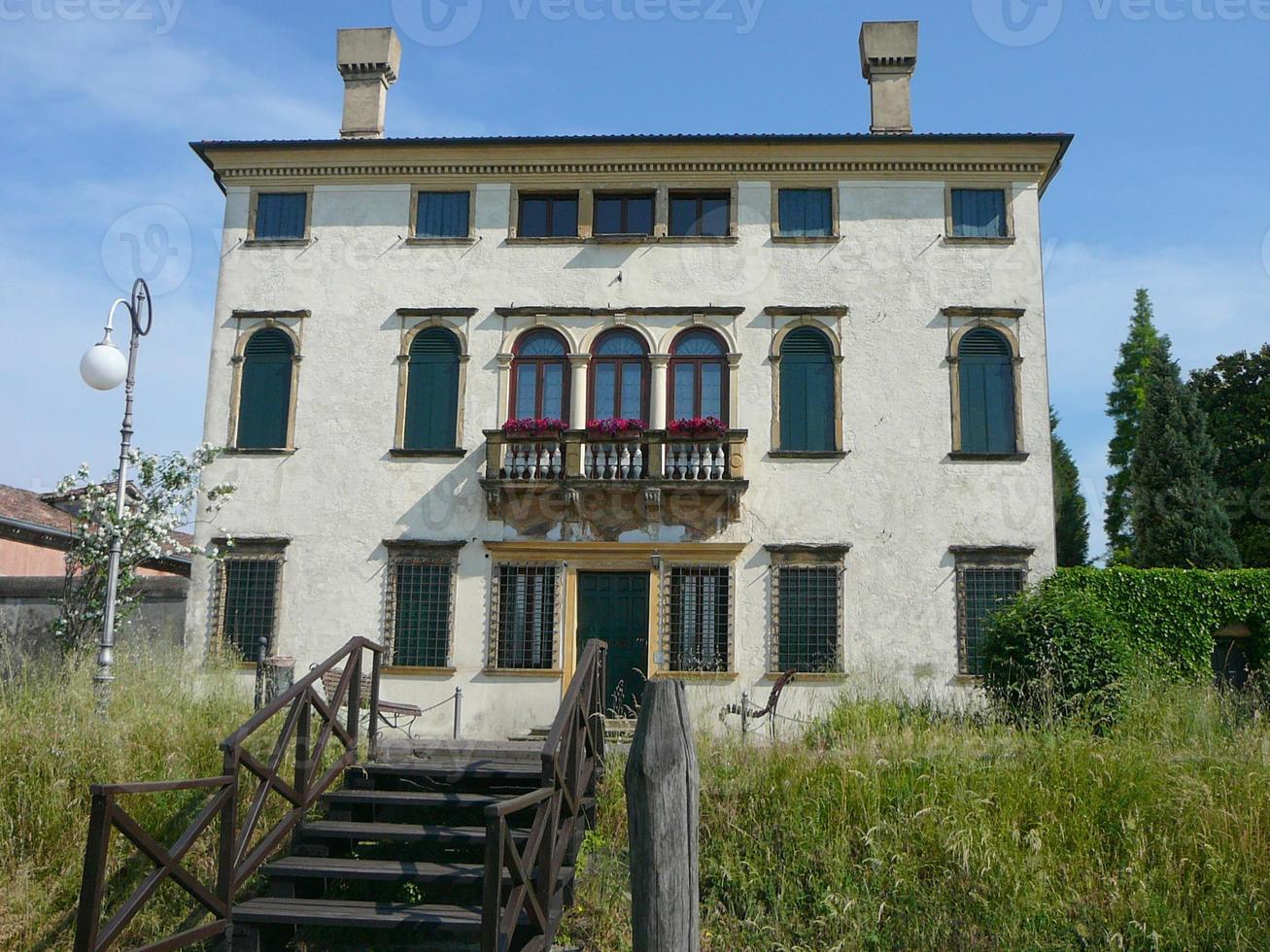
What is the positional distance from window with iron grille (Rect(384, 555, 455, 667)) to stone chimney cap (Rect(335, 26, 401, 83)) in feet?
31.2

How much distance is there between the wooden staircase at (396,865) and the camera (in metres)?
7.50

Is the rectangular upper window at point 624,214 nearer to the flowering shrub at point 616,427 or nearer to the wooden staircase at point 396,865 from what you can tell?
the flowering shrub at point 616,427

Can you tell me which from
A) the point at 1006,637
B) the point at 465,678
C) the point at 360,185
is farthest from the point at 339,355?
the point at 1006,637

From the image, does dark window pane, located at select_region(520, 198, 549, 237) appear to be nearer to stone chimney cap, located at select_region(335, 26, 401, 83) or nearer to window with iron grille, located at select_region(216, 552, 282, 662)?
stone chimney cap, located at select_region(335, 26, 401, 83)

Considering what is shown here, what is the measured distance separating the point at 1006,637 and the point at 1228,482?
18.3m

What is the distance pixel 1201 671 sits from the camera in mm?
17469

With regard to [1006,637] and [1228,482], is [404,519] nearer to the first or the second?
[1006,637]

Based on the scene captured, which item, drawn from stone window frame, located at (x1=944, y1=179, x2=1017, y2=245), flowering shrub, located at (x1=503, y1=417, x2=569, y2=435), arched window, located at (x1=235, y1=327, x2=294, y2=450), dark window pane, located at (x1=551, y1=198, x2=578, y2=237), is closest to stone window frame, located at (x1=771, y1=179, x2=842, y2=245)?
stone window frame, located at (x1=944, y1=179, x2=1017, y2=245)

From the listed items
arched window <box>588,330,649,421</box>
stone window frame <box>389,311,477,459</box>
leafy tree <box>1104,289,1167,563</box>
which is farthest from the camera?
leafy tree <box>1104,289,1167,563</box>

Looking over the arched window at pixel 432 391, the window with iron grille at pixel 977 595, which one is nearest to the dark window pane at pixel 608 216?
the arched window at pixel 432 391

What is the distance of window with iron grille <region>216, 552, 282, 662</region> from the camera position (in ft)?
62.2

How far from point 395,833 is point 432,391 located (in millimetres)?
12080

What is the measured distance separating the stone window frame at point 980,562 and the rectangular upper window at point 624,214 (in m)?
7.78

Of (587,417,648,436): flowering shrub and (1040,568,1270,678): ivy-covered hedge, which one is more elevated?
(587,417,648,436): flowering shrub
